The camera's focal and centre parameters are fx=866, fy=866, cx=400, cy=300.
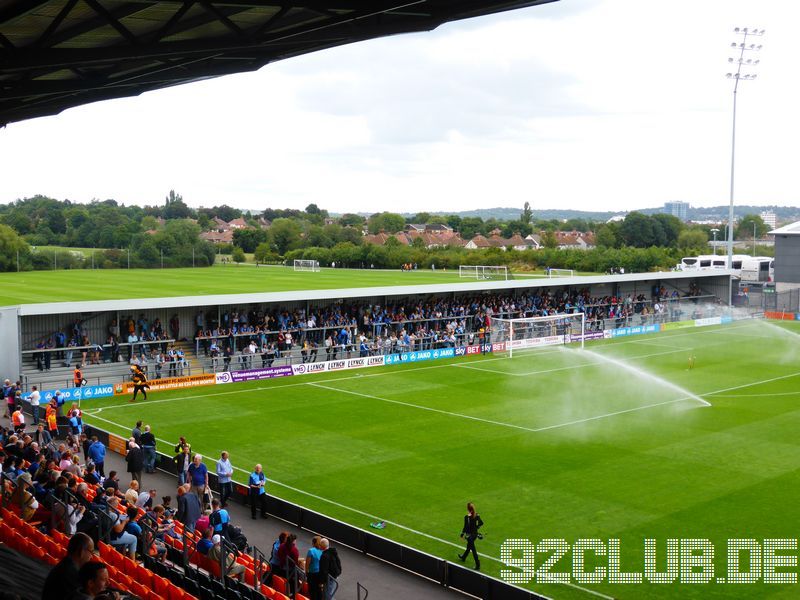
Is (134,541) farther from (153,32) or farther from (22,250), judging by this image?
(22,250)

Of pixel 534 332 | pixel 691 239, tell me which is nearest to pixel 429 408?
pixel 534 332

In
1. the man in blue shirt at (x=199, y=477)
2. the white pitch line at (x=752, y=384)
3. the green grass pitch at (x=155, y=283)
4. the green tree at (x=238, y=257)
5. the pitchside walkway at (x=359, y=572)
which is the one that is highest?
the green tree at (x=238, y=257)

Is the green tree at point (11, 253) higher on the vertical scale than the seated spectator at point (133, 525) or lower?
higher

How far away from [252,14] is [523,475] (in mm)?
18070

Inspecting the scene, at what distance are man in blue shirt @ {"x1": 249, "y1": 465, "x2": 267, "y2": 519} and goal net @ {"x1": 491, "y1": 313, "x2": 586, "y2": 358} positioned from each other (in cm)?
3206

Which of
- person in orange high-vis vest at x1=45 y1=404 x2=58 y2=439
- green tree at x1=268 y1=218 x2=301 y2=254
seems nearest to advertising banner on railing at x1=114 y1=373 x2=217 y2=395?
person in orange high-vis vest at x1=45 y1=404 x2=58 y2=439

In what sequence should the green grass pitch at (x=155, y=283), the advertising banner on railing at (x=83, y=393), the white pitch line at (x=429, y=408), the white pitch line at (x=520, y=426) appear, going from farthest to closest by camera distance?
the green grass pitch at (x=155, y=283)
the advertising banner on railing at (x=83, y=393)
the white pitch line at (x=429, y=408)
the white pitch line at (x=520, y=426)

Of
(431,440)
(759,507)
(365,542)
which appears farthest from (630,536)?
(431,440)

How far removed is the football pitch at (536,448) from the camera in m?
21.5

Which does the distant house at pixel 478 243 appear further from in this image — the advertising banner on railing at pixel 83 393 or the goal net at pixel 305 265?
the advertising banner on railing at pixel 83 393

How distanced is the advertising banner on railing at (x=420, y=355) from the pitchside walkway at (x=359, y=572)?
2717 centimetres

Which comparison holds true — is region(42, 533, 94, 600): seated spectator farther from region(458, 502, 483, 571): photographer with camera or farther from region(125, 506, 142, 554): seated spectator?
region(458, 502, 483, 571): photographer with camera

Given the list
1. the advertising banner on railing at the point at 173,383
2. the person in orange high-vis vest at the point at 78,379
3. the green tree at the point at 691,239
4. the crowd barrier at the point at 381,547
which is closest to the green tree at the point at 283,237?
the advertising banner on railing at the point at 173,383

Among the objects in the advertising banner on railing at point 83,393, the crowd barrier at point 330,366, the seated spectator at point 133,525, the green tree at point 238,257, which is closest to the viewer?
the seated spectator at point 133,525
